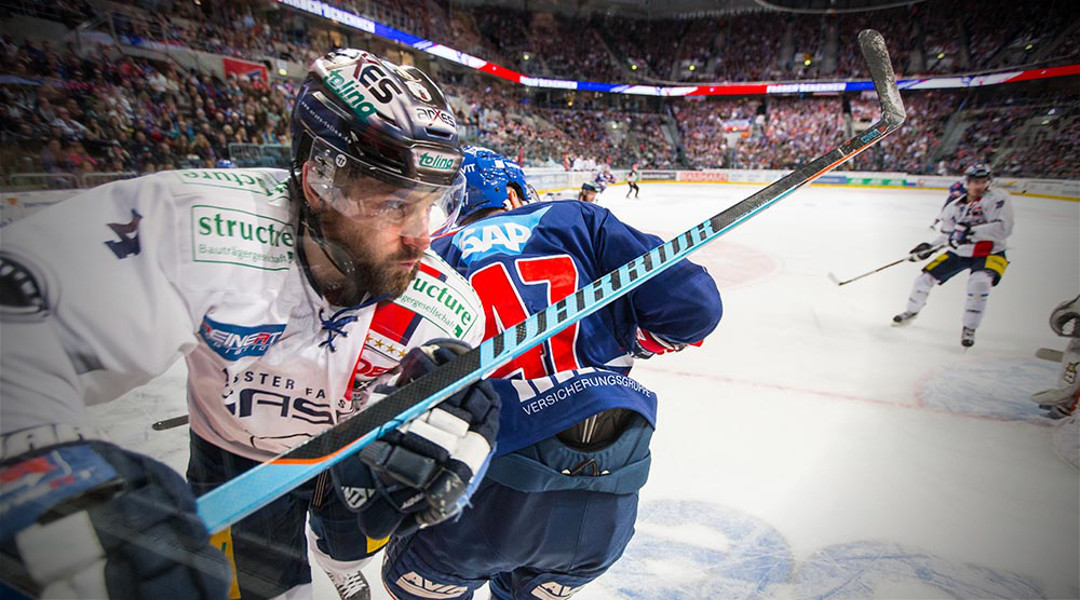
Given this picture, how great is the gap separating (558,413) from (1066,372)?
3596 mm

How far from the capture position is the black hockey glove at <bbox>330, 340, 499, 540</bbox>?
24.7 inches

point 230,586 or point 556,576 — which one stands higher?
point 230,586

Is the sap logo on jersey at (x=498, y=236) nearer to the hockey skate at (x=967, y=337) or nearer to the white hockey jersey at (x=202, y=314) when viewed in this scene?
the white hockey jersey at (x=202, y=314)

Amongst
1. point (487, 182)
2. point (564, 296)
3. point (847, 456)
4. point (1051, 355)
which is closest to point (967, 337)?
point (1051, 355)

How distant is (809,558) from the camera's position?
1.88 meters

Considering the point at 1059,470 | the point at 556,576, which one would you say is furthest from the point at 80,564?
the point at 1059,470

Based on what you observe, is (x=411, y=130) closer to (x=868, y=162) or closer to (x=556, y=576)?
(x=556, y=576)

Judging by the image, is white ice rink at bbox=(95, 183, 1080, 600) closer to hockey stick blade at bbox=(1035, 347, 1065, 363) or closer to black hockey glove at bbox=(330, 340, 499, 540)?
black hockey glove at bbox=(330, 340, 499, 540)

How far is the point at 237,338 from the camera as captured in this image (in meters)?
0.75

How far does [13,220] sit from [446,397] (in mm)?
461

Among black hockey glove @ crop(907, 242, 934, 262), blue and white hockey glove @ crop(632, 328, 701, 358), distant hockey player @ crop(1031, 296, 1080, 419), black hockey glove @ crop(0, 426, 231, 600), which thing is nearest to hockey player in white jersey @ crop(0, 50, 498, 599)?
black hockey glove @ crop(0, 426, 231, 600)

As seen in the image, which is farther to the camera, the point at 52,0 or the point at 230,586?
the point at 52,0

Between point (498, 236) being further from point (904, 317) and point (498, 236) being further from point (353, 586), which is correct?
point (904, 317)

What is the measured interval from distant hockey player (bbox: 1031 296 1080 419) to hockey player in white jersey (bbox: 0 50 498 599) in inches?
135
